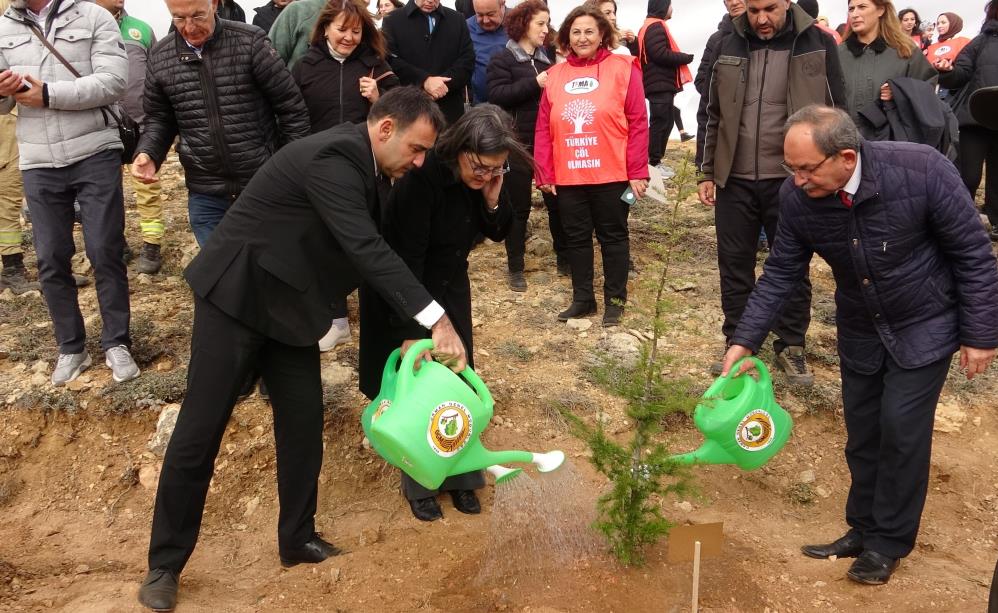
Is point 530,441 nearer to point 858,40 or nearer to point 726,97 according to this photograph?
point 726,97

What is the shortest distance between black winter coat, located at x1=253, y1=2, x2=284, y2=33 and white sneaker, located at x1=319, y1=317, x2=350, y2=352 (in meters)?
2.42

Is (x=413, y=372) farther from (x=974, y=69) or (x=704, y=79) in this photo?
(x=974, y=69)

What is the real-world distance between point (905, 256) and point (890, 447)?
0.74m

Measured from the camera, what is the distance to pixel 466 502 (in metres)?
3.91

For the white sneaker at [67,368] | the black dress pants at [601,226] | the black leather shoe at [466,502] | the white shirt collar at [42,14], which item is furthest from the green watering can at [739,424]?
the white shirt collar at [42,14]

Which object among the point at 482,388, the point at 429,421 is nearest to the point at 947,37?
the point at 482,388

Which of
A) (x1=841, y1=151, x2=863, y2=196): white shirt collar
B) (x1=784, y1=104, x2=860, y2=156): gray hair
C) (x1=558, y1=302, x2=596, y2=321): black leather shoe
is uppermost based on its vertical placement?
(x1=784, y1=104, x2=860, y2=156): gray hair

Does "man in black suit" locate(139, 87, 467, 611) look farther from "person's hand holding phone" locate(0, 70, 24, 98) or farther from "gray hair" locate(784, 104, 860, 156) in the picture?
"person's hand holding phone" locate(0, 70, 24, 98)

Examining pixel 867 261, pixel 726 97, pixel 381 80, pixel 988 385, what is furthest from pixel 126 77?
pixel 988 385

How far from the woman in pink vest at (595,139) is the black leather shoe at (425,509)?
2.05 m

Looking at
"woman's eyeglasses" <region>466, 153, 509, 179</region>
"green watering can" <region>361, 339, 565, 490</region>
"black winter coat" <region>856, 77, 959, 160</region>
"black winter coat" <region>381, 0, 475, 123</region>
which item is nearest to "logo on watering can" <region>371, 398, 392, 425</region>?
"green watering can" <region>361, 339, 565, 490</region>

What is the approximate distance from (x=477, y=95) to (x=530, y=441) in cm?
321

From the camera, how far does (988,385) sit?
502 centimetres

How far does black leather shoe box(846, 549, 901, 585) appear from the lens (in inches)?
128
